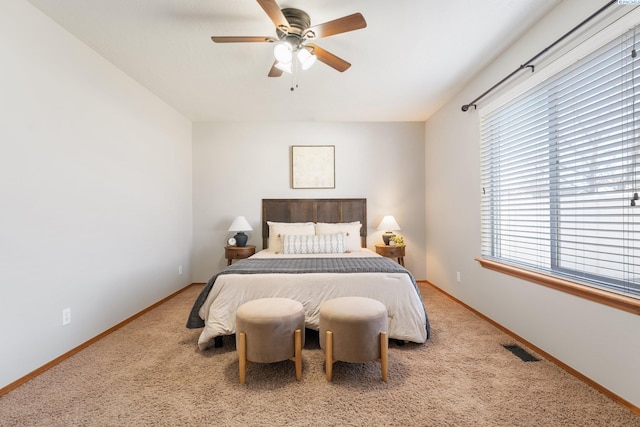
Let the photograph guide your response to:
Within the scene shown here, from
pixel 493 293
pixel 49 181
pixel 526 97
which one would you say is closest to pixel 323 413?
pixel 493 293

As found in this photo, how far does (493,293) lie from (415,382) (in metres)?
1.46

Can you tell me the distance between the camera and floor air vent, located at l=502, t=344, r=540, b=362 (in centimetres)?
208

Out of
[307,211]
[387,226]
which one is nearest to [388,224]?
[387,226]

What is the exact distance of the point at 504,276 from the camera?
101 inches

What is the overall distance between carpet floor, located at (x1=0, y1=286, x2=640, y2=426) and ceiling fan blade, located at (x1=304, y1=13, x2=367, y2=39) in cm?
230

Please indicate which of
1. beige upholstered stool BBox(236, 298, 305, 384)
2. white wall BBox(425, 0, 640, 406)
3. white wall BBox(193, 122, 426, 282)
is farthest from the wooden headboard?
beige upholstered stool BBox(236, 298, 305, 384)

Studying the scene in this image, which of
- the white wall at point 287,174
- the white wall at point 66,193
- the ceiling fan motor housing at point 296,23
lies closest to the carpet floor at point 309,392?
the white wall at point 66,193

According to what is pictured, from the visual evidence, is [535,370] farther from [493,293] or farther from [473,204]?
[473,204]

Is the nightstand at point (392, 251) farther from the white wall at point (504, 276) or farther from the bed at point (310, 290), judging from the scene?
the bed at point (310, 290)

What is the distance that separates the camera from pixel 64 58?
2.21 metres

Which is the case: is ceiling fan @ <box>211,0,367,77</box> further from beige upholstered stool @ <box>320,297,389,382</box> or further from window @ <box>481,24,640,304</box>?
beige upholstered stool @ <box>320,297,389,382</box>

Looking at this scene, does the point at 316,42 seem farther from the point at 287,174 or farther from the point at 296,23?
the point at 287,174

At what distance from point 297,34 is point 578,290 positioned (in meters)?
2.57

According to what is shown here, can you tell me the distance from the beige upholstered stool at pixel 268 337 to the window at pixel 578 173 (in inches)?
75.8
